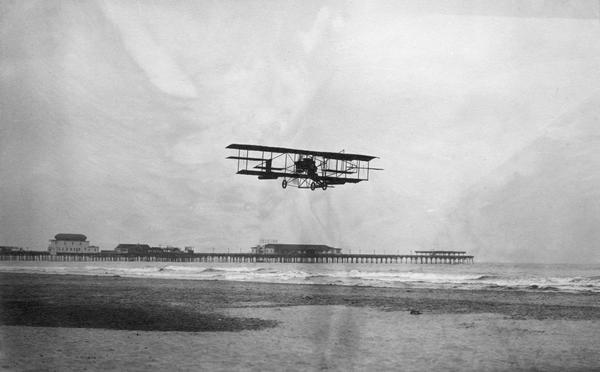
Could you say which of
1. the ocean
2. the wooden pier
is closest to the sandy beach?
the ocean

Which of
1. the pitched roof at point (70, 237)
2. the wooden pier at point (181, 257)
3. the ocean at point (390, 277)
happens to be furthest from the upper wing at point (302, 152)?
the pitched roof at point (70, 237)

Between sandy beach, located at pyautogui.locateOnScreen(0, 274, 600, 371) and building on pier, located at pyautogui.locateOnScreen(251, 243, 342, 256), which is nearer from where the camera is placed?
sandy beach, located at pyautogui.locateOnScreen(0, 274, 600, 371)

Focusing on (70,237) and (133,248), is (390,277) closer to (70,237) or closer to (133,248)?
(133,248)

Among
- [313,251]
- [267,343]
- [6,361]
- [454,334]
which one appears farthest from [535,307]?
[313,251]

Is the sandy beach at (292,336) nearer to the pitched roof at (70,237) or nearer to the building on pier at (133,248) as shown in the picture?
the building on pier at (133,248)

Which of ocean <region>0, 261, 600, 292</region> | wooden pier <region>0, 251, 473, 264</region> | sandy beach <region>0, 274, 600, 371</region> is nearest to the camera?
sandy beach <region>0, 274, 600, 371</region>

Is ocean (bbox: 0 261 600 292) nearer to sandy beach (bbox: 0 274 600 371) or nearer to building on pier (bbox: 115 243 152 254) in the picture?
sandy beach (bbox: 0 274 600 371)
